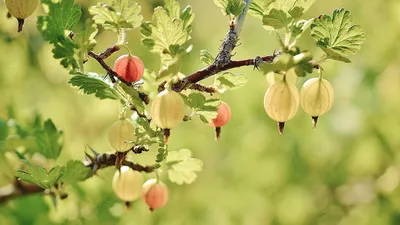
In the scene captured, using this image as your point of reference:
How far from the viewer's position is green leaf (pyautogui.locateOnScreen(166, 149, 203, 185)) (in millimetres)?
730

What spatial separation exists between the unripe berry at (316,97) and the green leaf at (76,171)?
0.27 metres

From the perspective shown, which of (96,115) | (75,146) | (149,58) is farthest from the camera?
(149,58)

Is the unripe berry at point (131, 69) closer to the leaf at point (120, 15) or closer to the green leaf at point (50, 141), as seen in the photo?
the leaf at point (120, 15)

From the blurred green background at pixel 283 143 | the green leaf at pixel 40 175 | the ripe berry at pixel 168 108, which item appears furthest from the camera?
the blurred green background at pixel 283 143

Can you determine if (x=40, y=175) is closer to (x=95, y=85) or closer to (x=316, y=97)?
(x=95, y=85)

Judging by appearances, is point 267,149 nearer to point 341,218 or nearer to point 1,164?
point 341,218

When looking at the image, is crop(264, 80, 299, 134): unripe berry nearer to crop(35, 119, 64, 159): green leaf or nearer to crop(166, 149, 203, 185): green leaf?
crop(166, 149, 203, 185): green leaf

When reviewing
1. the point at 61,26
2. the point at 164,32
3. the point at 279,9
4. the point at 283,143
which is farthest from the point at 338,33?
the point at 283,143

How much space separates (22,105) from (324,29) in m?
1.24

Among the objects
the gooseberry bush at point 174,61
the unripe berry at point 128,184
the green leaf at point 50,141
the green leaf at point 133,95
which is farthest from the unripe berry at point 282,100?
the green leaf at point 50,141

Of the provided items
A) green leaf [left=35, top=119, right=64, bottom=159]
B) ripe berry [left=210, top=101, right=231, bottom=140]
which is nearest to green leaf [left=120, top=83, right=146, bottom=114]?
ripe berry [left=210, top=101, right=231, bottom=140]

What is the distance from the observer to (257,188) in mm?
1716

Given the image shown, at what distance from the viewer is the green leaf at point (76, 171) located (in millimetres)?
689

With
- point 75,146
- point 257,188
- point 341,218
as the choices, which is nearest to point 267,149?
point 257,188
